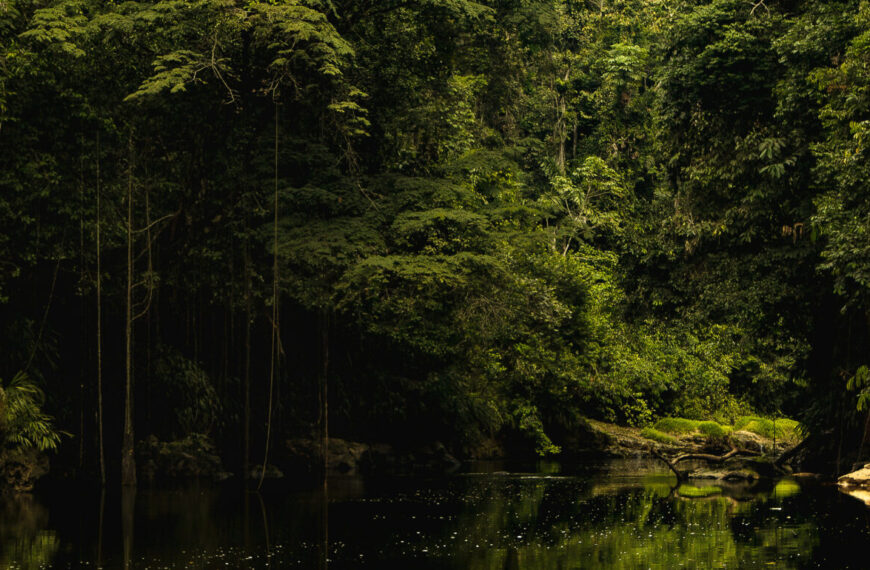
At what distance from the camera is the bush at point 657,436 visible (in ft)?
121

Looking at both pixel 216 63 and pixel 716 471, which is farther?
pixel 716 471

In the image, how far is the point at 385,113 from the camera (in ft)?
91.8

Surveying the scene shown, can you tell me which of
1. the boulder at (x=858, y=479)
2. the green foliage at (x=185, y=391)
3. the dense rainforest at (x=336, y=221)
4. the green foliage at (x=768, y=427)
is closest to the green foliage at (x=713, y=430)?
the green foliage at (x=768, y=427)

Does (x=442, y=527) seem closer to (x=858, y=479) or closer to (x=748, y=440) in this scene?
(x=858, y=479)

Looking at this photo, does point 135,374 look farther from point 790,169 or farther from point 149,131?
point 790,169

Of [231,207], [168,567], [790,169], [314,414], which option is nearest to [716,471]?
[790,169]

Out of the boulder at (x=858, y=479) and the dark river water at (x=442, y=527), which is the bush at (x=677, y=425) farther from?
the boulder at (x=858, y=479)

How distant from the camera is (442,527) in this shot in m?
17.6

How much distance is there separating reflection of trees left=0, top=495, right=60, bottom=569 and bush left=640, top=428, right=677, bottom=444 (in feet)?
71.7

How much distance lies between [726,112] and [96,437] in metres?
16.9

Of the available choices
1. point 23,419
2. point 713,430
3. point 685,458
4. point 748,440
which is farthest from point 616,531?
point 713,430

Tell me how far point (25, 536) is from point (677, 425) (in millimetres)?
26820

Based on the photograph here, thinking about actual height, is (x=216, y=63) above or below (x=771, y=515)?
above

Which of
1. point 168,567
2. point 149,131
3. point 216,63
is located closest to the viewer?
point 168,567
